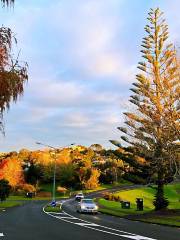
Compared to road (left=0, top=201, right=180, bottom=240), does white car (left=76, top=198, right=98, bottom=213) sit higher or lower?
higher

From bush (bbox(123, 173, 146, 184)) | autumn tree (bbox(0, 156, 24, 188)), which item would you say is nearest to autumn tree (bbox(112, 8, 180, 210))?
bush (bbox(123, 173, 146, 184))

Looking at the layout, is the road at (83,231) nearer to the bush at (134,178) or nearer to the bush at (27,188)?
the bush at (134,178)

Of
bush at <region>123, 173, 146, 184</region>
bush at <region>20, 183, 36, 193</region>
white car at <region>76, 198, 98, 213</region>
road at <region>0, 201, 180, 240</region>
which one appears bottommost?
road at <region>0, 201, 180, 240</region>

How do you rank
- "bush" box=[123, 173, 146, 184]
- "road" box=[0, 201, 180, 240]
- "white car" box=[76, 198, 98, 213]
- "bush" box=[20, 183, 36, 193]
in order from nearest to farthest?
1. "road" box=[0, 201, 180, 240]
2. "white car" box=[76, 198, 98, 213]
3. "bush" box=[123, 173, 146, 184]
4. "bush" box=[20, 183, 36, 193]

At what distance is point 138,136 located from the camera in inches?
1881

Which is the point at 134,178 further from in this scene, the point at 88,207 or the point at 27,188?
the point at 27,188

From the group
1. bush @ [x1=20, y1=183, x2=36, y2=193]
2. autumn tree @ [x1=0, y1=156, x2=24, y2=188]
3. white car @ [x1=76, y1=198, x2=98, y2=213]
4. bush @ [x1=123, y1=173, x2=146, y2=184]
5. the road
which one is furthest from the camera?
bush @ [x1=20, y1=183, x2=36, y2=193]

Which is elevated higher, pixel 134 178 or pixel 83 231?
pixel 134 178

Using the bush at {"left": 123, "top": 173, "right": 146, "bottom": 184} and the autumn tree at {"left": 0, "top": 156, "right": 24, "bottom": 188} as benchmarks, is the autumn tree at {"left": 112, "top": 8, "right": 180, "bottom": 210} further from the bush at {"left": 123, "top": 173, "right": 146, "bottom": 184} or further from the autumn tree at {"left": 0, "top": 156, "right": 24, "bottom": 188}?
the autumn tree at {"left": 0, "top": 156, "right": 24, "bottom": 188}

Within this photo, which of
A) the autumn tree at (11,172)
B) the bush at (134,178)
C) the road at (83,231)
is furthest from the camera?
the autumn tree at (11,172)

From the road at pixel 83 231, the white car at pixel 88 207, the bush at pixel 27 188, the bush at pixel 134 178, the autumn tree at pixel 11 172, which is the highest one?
the autumn tree at pixel 11 172

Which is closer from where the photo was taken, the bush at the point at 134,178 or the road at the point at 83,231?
the road at the point at 83,231

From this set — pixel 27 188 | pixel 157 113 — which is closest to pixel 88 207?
pixel 157 113

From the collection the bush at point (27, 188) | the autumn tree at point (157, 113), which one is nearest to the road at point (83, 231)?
the autumn tree at point (157, 113)
